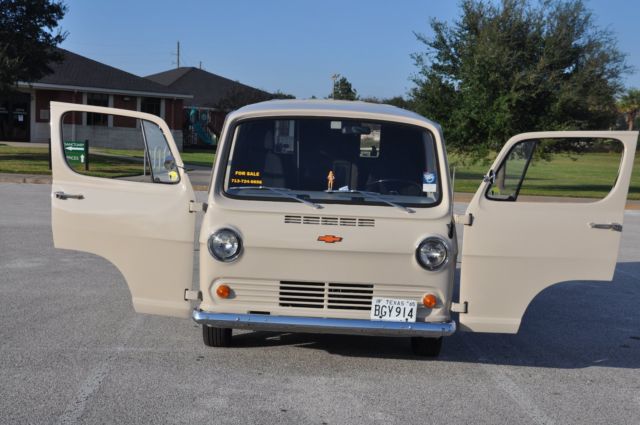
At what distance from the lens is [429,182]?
233 inches

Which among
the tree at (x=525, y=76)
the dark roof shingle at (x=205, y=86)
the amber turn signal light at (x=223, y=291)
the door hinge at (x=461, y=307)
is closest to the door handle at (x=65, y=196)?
the amber turn signal light at (x=223, y=291)

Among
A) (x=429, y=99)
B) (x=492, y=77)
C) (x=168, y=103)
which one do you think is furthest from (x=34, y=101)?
(x=492, y=77)

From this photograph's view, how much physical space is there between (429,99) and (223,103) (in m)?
30.1

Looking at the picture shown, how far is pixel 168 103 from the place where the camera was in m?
46.8

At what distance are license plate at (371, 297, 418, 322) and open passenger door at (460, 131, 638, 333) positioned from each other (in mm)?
508

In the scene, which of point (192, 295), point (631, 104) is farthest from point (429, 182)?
point (631, 104)

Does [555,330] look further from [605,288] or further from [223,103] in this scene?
[223,103]

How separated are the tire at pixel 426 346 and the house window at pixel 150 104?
1639 inches

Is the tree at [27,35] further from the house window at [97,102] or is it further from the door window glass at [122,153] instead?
the house window at [97,102]

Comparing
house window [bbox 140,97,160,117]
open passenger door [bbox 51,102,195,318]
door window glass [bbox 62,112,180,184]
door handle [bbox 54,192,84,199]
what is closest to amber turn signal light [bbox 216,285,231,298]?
open passenger door [bbox 51,102,195,318]

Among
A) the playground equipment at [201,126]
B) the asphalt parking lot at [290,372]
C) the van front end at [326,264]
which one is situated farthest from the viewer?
the playground equipment at [201,126]

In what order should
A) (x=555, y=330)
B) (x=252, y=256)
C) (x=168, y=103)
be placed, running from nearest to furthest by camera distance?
(x=252, y=256) → (x=555, y=330) → (x=168, y=103)

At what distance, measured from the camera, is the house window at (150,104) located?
4584 centimetres

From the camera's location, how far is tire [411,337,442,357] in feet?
19.8
